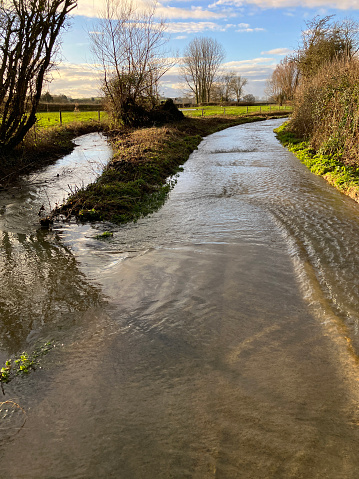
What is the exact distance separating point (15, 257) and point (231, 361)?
14.6 ft

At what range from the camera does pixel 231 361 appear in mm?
3623

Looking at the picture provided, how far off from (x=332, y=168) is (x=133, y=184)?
681 centimetres

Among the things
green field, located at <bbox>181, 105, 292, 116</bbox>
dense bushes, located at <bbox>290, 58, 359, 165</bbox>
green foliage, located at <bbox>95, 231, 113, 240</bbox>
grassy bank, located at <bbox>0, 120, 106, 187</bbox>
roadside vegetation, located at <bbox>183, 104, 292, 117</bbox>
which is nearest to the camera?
green foliage, located at <bbox>95, 231, 113, 240</bbox>

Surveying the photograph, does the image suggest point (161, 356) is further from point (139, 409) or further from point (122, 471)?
point (122, 471)

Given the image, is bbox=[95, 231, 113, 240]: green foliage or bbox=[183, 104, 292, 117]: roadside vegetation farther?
bbox=[183, 104, 292, 117]: roadside vegetation

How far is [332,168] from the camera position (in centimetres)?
1220

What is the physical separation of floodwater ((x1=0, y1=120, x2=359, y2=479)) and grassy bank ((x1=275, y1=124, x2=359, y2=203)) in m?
3.31

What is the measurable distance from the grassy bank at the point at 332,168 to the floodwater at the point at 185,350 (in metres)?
3.31

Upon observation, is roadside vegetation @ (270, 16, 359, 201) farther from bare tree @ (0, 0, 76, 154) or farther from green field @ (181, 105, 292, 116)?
green field @ (181, 105, 292, 116)

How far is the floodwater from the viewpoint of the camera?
2.71m

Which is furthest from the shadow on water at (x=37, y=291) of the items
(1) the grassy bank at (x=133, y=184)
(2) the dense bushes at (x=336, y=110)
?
(2) the dense bushes at (x=336, y=110)

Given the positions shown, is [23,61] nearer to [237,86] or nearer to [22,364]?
[22,364]

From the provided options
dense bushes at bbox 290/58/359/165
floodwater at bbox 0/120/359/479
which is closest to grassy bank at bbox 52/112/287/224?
floodwater at bbox 0/120/359/479

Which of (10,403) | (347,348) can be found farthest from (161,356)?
(347,348)
